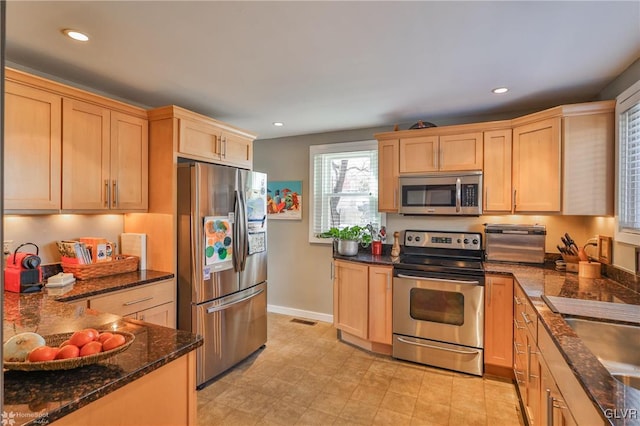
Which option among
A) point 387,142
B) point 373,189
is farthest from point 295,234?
point 387,142

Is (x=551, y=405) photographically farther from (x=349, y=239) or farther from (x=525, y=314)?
(x=349, y=239)

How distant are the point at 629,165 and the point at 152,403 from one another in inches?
122

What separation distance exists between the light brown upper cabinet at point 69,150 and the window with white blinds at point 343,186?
2072 millimetres

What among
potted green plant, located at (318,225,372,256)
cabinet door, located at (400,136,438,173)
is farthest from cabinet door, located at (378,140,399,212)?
potted green plant, located at (318,225,372,256)

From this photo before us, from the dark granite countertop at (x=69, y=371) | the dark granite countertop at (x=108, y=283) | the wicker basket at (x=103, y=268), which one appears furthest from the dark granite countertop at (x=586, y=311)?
the wicker basket at (x=103, y=268)

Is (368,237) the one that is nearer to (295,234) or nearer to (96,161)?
(295,234)

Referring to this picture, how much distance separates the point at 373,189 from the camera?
12.9 ft

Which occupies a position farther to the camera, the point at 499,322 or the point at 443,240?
the point at 443,240

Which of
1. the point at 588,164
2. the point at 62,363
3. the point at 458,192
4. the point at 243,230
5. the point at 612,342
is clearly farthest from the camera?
the point at 458,192

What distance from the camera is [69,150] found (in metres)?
2.30

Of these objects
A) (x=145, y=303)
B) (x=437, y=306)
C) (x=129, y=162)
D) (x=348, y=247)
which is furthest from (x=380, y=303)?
(x=129, y=162)

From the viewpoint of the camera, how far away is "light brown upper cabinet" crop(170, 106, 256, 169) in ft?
8.89

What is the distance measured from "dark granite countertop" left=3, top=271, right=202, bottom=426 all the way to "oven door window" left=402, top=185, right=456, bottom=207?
2.53 meters

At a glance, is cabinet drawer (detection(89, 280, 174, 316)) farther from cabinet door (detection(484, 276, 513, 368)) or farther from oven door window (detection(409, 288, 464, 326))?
cabinet door (detection(484, 276, 513, 368))
